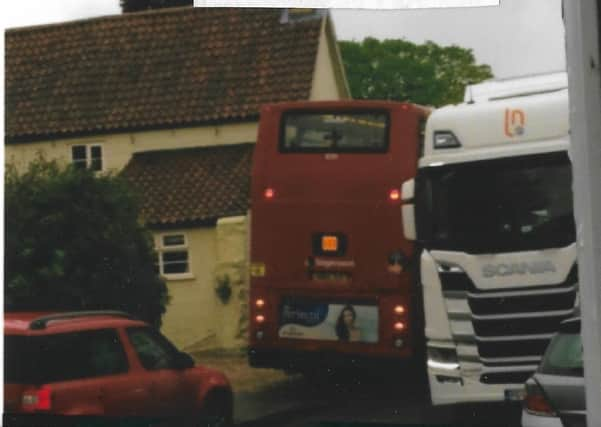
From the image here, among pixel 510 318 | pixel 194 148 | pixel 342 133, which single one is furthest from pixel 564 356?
pixel 194 148

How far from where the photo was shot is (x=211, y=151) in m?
5.56

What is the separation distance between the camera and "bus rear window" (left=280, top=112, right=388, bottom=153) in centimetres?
519

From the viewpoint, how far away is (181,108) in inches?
229

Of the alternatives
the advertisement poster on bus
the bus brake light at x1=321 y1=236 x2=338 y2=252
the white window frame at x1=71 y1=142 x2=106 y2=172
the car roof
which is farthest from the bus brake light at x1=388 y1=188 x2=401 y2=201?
the white window frame at x1=71 y1=142 x2=106 y2=172

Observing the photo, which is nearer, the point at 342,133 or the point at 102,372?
the point at 342,133

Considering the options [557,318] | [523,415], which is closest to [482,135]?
[557,318]

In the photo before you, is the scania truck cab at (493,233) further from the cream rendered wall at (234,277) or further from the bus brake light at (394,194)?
the cream rendered wall at (234,277)

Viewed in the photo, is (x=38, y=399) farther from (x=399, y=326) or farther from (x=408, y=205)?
(x=408, y=205)

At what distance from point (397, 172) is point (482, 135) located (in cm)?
46

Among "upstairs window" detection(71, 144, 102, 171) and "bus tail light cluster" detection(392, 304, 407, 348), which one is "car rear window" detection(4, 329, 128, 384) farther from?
"bus tail light cluster" detection(392, 304, 407, 348)

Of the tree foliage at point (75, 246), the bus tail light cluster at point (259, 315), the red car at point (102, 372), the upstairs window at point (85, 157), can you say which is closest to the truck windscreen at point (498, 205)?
the bus tail light cluster at point (259, 315)

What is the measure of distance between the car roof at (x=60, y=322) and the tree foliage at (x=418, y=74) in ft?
5.61

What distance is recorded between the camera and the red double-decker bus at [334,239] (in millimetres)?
5230

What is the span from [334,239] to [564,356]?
1226mm
